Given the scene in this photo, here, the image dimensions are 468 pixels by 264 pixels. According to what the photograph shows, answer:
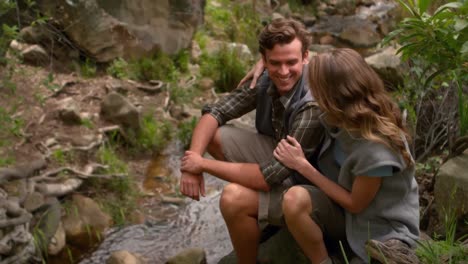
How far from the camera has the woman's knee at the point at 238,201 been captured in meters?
2.77

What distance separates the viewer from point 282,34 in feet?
9.38

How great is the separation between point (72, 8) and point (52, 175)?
2375 mm

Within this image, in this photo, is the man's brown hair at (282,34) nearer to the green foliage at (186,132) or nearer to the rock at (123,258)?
the rock at (123,258)

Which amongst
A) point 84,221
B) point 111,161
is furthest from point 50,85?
point 84,221

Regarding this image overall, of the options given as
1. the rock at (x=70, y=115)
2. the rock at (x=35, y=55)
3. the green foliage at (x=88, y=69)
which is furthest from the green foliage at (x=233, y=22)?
the rock at (x=70, y=115)

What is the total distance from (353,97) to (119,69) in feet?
13.9

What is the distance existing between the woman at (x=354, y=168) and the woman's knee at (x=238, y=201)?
10.6 inches

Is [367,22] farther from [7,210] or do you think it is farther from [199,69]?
[7,210]

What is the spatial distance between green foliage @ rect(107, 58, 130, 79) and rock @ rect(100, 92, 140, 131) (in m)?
0.91

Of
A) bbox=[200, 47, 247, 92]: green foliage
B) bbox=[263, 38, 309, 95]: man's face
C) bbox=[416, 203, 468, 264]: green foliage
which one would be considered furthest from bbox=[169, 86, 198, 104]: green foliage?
bbox=[416, 203, 468, 264]: green foliage

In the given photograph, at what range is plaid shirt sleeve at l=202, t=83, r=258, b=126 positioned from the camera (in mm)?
3273

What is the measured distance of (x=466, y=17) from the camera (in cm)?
196

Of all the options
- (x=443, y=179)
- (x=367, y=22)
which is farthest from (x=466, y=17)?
(x=367, y=22)

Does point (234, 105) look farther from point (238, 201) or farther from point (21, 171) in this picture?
point (21, 171)
